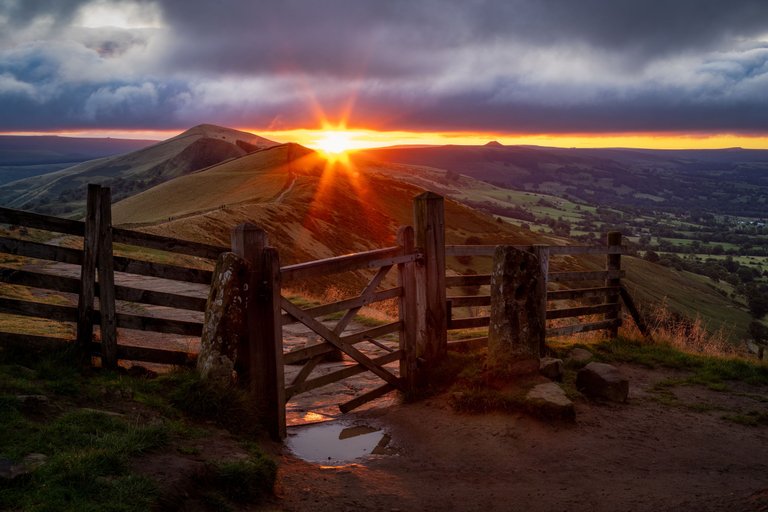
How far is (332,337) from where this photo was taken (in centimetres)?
771

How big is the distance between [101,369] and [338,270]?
307 centimetres

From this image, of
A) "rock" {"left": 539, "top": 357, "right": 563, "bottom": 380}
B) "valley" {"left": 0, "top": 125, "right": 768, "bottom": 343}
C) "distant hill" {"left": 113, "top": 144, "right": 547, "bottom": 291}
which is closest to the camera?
"rock" {"left": 539, "top": 357, "right": 563, "bottom": 380}

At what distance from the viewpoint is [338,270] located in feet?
25.8

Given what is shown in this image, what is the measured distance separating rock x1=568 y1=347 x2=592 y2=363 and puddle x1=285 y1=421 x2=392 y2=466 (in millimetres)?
4007

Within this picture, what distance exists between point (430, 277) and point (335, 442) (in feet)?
9.49

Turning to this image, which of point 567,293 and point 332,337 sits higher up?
point 332,337

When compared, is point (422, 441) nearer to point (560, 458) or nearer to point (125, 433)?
point (560, 458)

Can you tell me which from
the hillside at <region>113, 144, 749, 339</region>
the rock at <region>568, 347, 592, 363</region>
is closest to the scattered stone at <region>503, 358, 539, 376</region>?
the rock at <region>568, 347, 592, 363</region>

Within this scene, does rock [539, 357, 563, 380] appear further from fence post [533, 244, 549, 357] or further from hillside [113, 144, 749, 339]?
hillside [113, 144, 749, 339]

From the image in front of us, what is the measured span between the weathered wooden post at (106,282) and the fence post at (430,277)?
423cm

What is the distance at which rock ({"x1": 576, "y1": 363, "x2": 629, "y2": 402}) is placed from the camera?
838 cm

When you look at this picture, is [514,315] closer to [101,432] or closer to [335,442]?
[335,442]

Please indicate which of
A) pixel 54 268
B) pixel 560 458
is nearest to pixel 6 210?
pixel 560 458

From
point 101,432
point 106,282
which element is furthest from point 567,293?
point 101,432
